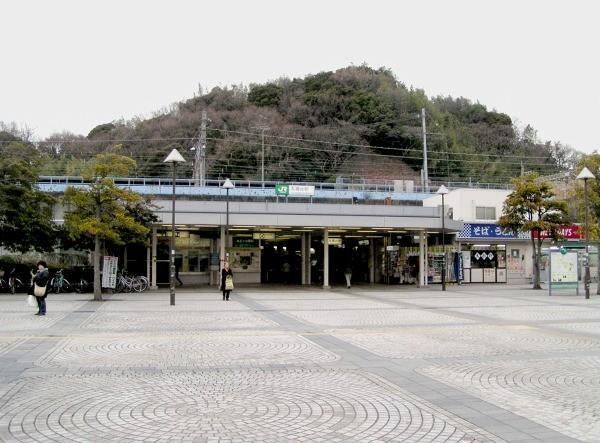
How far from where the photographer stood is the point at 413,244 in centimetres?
3434

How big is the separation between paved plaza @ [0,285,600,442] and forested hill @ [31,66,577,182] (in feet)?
186

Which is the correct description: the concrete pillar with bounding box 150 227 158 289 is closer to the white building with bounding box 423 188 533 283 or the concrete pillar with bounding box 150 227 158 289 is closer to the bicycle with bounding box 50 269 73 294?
the bicycle with bounding box 50 269 73 294

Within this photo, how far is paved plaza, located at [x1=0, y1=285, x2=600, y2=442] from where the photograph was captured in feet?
18.6

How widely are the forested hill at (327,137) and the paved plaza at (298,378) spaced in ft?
186

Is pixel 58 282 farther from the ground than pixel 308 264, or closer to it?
closer to it

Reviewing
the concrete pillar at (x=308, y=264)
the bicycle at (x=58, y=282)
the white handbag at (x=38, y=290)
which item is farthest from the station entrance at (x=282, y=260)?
the white handbag at (x=38, y=290)

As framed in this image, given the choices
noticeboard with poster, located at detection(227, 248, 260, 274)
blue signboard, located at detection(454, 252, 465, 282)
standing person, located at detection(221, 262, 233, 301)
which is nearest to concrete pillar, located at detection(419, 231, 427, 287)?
blue signboard, located at detection(454, 252, 465, 282)

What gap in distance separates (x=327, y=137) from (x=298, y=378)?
74419 mm

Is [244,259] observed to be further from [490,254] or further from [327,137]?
[327,137]

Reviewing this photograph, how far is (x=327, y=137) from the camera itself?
8106 centimetres

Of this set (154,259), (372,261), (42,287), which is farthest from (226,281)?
(372,261)

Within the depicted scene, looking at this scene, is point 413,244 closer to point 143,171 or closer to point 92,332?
point 92,332

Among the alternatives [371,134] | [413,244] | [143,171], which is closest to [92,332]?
[413,244]

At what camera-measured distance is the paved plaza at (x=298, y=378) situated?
18.6 ft
